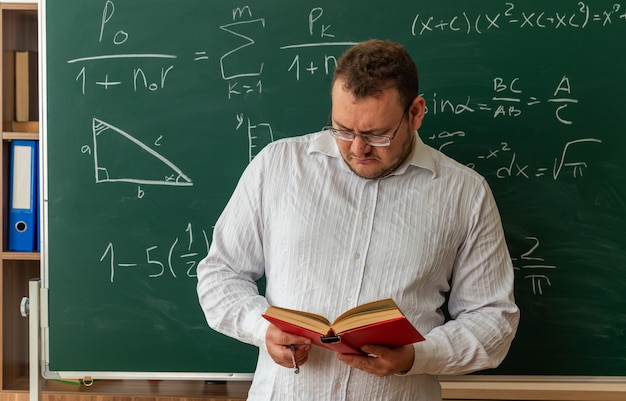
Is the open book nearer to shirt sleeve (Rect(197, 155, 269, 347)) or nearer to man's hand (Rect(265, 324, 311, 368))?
man's hand (Rect(265, 324, 311, 368))

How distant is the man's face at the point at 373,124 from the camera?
1.63m

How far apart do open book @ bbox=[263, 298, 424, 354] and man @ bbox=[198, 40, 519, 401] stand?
0.50 feet

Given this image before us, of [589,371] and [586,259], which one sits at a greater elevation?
[586,259]

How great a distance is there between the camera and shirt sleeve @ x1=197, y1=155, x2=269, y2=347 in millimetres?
1787

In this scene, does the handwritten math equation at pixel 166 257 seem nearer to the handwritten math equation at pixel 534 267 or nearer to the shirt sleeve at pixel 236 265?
the shirt sleeve at pixel 236 265

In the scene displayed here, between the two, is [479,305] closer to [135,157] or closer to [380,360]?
[380,360]

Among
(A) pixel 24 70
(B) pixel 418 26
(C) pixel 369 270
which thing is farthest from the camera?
(A) pixel 24 70

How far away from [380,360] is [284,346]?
0.23 meters

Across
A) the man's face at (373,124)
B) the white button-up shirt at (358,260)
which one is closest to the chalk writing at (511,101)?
the white button-up shirt at (358,260)

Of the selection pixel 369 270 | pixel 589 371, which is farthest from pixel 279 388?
pixel 589 371

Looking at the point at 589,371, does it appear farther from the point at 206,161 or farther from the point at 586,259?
the point at 206,161

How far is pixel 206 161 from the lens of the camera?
7.40 ft

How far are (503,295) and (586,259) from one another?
58 cm

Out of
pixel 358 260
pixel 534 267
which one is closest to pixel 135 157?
pixel 358 260
